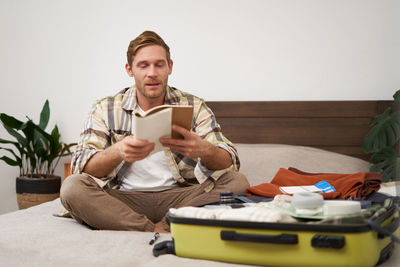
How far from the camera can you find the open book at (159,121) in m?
1.26

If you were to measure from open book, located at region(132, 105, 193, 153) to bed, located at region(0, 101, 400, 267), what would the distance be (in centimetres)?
31

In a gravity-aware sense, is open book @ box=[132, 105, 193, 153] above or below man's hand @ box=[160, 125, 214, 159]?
above

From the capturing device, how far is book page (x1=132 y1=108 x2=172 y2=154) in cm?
126

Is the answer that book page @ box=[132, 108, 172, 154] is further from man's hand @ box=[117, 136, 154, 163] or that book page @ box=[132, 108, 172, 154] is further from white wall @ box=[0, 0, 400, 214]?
white wall @ box=[0, 0, 400, 214]

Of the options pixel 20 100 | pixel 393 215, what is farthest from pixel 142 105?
pixel 20 100

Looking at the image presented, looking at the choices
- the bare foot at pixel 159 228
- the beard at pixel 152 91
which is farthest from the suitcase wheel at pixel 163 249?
the beard at pixel 152 91

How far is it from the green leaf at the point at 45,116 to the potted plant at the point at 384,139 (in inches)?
83.4

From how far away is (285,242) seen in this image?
3.16 feet

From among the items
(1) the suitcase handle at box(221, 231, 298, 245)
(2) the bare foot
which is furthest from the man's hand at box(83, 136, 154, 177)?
(1) the suitcase handle at box(221, 231, 298, 245)

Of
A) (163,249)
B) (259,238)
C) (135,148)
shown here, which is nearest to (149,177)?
(135,148)

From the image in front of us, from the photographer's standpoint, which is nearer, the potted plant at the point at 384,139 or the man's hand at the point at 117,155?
the man's hand at the point at 117,155

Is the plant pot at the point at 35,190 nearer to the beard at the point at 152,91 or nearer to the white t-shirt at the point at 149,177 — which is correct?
the white t-shirt at the point at 149,177

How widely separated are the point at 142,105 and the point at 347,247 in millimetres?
1174

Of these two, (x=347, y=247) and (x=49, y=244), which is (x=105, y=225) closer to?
(x=49, y=244)
